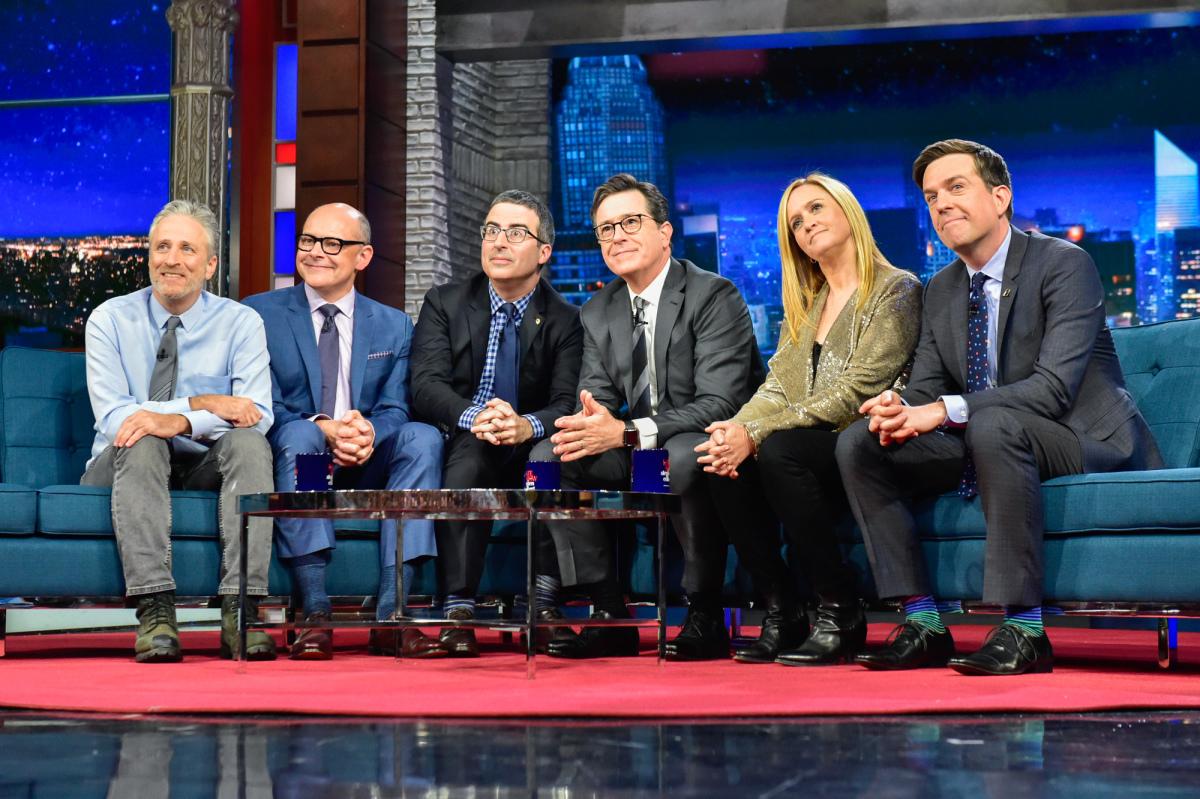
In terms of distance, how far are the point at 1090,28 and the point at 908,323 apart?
4.44 meters

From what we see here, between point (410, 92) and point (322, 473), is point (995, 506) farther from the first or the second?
point (410, 92)

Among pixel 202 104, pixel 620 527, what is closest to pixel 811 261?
pixel 620 527

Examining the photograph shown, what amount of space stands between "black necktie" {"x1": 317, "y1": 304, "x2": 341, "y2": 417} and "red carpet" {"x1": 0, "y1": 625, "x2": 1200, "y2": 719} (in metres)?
0.81

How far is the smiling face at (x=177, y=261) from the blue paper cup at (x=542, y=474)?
1.26 meters

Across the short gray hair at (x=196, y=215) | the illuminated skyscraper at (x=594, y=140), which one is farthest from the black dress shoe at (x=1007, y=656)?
the illuminated skyscraper at (x=594, y=140)

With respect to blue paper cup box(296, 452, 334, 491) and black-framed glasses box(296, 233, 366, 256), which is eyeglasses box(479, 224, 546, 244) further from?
blue paper cup box(296, 452, 334, 491)

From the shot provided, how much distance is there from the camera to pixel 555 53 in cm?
757

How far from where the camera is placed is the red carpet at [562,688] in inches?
86.0

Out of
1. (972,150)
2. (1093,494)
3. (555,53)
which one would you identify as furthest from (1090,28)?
(1093,494)

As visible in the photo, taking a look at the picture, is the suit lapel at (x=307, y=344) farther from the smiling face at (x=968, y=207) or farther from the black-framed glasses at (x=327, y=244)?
the smiling face at (x=968, y=207)

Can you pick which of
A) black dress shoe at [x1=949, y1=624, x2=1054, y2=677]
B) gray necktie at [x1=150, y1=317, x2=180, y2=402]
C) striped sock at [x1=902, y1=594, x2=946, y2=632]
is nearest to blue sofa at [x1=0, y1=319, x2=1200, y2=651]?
striped sock at [x1=902, y1=594, x2=946, y2=632]

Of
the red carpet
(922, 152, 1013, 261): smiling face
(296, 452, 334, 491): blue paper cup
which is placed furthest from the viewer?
(922, 152, 1013, 261): smiling face

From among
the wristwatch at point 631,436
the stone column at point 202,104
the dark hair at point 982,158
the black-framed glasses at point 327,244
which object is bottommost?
the wristwatch at point 631,436

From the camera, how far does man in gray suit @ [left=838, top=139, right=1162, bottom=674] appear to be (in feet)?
9.54
